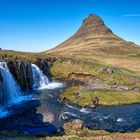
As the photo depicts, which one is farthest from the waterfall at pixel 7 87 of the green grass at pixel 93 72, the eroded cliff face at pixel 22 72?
the green grass at pixel 93 72

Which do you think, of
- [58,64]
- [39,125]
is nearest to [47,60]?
[58,64]

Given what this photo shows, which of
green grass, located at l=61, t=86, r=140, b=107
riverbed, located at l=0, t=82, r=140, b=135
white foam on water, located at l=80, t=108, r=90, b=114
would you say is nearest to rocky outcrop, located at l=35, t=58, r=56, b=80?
green grass, located at l=61, t=86, r=140, b=107

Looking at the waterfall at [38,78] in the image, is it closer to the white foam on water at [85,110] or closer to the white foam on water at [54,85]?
the white foam on water at [54,85]

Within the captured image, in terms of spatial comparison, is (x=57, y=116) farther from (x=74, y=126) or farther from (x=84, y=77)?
(x=84, y=77)

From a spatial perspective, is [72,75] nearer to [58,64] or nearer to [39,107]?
[58,64]

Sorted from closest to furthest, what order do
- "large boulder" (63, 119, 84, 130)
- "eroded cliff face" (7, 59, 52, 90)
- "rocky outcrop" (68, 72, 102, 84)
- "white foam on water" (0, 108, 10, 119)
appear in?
"large boulder" (63, 119, 84, 130) < "white foam on water" (0, 108, 10, 119) < "eroded cliff face" (7, 59, 52, 90) < "rocky outcrop" (68, 72, 102, 84)

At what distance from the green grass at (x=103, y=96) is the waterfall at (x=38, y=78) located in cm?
1802

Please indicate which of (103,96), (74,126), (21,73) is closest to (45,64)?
(21,73)

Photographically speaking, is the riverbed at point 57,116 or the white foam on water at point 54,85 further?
the white foam on water at point 54,85

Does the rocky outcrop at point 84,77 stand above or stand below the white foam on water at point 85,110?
above

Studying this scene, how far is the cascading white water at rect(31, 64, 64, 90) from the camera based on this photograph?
302 feet

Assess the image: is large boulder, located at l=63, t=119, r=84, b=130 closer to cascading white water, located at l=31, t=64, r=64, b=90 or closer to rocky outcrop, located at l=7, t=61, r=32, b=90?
rocky outcrop, located at l=7, t=61, r=32, b=90

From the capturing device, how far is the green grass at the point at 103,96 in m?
70.8

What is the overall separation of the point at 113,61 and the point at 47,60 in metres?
38.7
